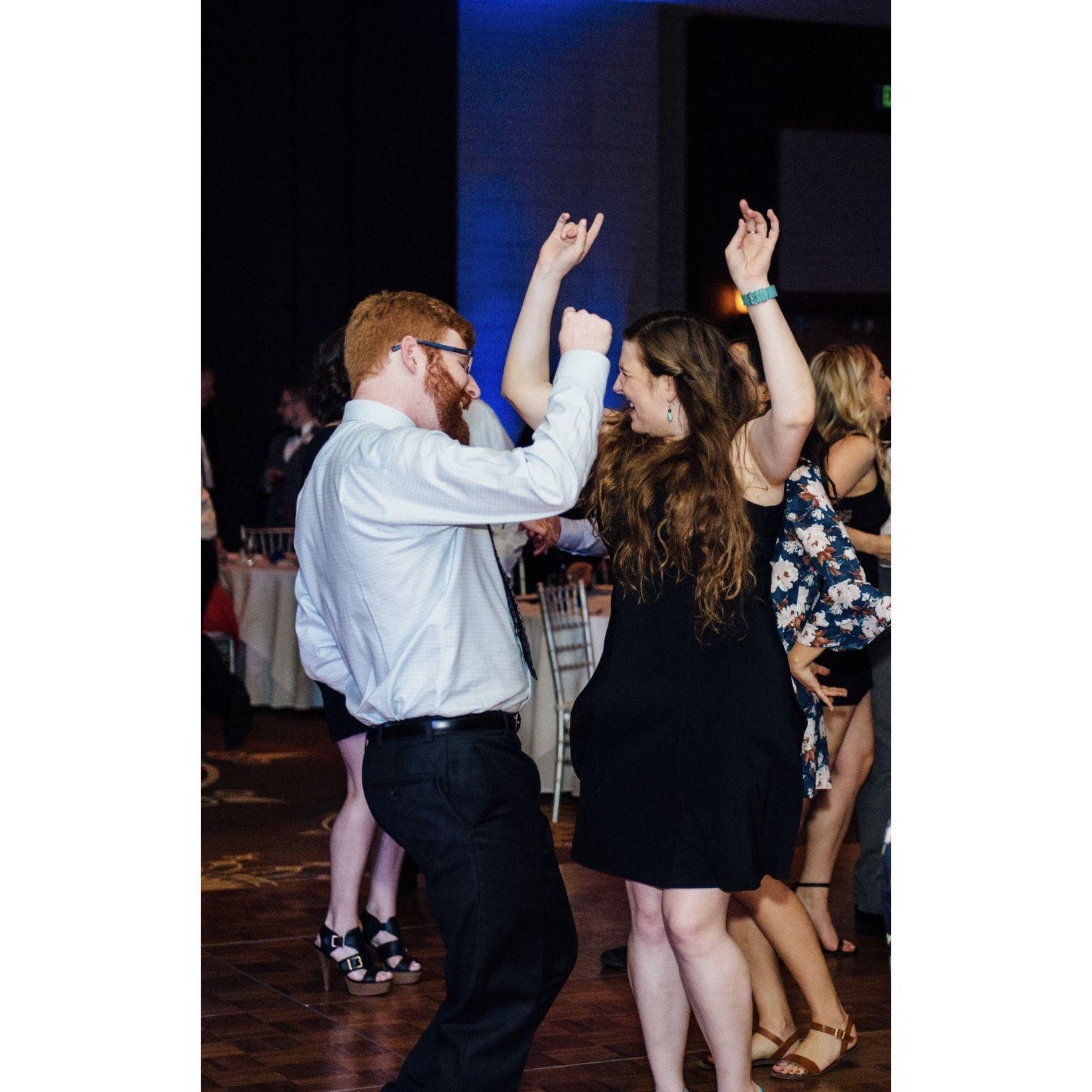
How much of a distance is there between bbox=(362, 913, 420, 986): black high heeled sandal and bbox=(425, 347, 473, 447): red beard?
5.76 feet

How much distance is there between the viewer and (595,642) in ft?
19.0

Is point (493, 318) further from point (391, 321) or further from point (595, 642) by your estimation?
point (391, 321)

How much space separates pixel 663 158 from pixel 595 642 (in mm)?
6674

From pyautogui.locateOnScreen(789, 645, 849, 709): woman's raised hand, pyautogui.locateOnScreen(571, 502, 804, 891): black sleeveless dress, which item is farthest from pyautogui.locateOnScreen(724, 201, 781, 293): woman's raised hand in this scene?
pyautogui.locateOnScreen(789, 645, 849, 709): woman's raised hand

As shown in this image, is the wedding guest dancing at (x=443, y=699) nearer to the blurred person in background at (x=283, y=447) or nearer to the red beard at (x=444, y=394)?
the red beard at (x=444, y=394)

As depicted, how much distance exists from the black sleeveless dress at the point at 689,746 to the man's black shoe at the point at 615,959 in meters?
1.35

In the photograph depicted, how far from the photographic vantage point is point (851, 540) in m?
3.70

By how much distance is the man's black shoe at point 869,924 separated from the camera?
13.6 feet

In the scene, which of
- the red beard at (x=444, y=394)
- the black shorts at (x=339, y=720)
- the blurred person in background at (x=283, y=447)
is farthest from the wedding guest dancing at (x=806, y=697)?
the blurred person in background at (x=283, y=447)

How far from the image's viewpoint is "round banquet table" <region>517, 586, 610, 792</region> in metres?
5.81

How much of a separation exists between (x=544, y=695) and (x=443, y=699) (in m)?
3.59

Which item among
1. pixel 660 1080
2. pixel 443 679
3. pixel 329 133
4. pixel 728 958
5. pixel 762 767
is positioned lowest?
pixel 660 1080

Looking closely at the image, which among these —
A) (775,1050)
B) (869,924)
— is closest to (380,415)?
(775,1050)
